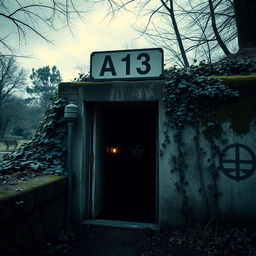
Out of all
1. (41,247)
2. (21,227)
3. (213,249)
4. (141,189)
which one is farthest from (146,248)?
(141,189)

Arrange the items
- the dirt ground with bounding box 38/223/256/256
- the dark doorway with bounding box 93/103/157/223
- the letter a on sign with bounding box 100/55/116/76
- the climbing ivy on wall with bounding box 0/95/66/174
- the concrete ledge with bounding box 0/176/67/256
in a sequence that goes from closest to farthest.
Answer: the concrete ledge with bounding box 0/176/67/256
the dirt ground with bounding box 38/223/256/256
the letter a on sign with bounding box 100/55/116/76
the climbing ivy on wall with bounding box 0/95/66/174
the dark doorway with bounding box 93/103/157/223

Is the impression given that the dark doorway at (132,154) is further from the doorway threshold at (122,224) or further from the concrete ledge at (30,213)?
the concrete ledge at (30,213)

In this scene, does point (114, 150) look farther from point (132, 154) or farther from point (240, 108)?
point (240, 108)

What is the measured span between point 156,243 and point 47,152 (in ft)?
8.90

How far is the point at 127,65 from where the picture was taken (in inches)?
146

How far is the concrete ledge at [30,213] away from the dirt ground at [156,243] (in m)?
0.26

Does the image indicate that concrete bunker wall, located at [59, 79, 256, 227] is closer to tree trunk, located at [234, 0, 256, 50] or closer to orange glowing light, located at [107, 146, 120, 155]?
orange glowing light, located at [107, 146, 120, 155]

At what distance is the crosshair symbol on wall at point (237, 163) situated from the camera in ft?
11.5

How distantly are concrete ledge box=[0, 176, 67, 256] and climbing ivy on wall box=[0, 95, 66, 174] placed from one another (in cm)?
43

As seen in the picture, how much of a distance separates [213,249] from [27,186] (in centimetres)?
303

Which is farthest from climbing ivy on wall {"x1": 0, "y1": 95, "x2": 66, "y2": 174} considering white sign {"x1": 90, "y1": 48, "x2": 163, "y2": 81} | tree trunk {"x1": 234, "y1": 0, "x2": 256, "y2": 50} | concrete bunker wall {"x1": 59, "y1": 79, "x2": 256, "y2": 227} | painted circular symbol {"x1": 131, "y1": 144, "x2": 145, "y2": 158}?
tree trunk {"x1": 234, "y1": 0, "x2": 256, "y2": 50}

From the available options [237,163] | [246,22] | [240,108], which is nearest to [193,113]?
[240,108]

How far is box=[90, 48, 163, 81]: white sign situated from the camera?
362 centimetres

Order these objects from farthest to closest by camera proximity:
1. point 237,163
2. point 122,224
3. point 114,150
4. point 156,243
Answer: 1. point 114,150
2. point 122,224
3. point 237,163
4. point 156,243
